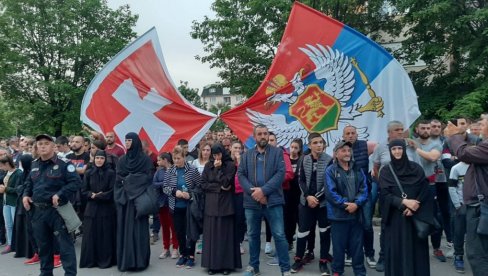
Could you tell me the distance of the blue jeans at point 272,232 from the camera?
5.75 meters

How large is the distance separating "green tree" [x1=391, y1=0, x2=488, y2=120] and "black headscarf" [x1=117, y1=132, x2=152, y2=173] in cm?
1195

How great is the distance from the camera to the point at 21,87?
25.6 meters

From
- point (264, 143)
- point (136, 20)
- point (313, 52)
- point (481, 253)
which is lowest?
point (481, 253)

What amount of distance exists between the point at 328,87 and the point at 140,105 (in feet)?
10.5

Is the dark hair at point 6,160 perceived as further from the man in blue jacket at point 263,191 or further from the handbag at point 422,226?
the handbag at point 422,226

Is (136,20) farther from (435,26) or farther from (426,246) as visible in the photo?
(426,246)

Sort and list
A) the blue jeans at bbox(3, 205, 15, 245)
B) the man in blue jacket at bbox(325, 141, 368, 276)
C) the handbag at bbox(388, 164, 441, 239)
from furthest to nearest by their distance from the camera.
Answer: the blue jeans at bbox(3, 205, 15, 245)
the man in blue jacket at bbox(325, 141, 368, 276)
the handbag at bbox(388, 164, 441, 239)

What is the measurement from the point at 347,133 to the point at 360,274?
6.04 feet

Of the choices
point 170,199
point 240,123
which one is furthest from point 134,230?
point 240,123

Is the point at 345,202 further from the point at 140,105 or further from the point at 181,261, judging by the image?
the point at 140,105

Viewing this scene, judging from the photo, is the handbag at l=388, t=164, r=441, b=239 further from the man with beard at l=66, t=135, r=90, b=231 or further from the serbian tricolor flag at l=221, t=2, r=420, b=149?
the man with beard at l=66, t=135, r=90, b=231

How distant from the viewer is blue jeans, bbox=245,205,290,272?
18.9ft

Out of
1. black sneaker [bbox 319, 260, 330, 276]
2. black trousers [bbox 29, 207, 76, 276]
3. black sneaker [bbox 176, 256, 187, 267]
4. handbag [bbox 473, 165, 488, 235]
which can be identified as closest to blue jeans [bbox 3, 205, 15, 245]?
black trousers [bbox 29, 207, 76, 276]

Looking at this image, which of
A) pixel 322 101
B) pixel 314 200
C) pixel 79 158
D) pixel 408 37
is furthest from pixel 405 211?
pixel 408 37
